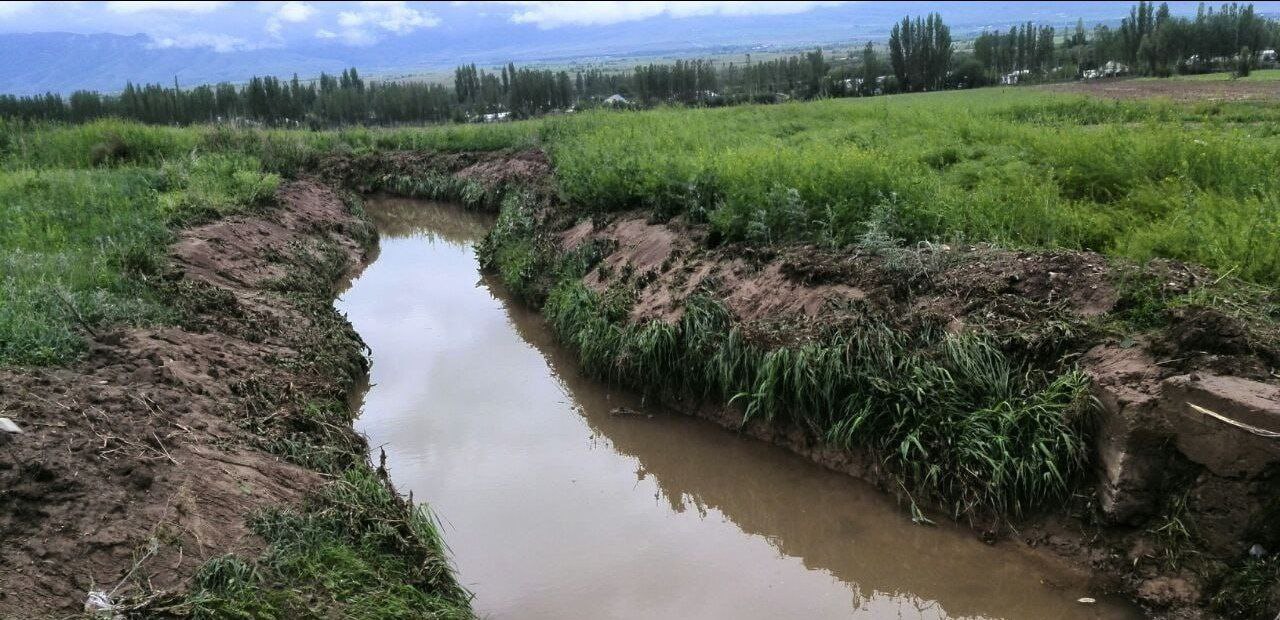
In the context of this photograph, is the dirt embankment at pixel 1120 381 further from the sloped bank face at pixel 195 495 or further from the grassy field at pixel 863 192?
the sloped bank face at pixel 195 495

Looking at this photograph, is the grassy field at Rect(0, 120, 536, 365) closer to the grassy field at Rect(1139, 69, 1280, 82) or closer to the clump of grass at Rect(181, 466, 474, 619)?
the clump of grass at Rect(181, 466, 474, 619)

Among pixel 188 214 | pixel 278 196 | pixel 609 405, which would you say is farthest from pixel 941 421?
pixel 278 196

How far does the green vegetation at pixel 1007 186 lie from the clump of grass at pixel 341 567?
16.1ft

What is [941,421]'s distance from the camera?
6297mm

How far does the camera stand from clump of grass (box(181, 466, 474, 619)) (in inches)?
169

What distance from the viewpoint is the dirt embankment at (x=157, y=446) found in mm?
4246

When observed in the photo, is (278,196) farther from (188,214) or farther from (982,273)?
(982,273)

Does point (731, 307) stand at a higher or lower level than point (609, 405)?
higher

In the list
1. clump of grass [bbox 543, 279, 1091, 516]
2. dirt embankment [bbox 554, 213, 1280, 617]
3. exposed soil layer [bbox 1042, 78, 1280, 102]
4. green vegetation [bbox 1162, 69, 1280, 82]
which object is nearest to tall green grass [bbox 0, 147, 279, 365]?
clump of grass [bbox 543, 279, 1091, 516]

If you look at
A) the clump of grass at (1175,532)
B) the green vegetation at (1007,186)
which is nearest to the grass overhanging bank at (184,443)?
the clump of grass at (1175,532)

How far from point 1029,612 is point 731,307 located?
3.83 metres

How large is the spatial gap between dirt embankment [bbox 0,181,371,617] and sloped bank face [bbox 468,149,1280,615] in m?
3.36

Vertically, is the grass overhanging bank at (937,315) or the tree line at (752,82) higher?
the tree line at (752,82)

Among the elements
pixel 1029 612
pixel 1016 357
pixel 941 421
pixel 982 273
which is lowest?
pixel 1029 612
